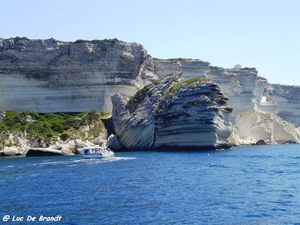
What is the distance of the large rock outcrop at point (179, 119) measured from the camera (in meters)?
70.6

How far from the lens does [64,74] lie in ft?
309

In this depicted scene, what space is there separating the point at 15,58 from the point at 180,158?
152ft

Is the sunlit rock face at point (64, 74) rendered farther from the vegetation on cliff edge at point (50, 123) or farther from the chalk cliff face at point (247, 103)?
the chalk cliff face at point (247, 103)

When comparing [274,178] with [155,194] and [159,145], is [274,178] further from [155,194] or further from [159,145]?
[159,145]

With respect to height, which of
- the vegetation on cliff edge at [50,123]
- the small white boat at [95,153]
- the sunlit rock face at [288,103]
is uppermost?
the sunlit rock face at [288,103]

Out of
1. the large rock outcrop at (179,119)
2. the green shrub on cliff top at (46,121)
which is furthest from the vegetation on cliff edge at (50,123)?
the large rock outcrop at (179,119)

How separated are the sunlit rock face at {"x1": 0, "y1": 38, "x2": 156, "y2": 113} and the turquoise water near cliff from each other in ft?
140

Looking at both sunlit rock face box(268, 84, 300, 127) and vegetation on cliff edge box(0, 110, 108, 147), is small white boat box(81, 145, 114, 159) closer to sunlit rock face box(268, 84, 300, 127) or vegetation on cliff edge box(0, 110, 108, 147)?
vegetation on cliff edge box(0, 110, 108, 147)

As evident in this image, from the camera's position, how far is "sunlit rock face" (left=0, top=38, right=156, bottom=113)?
305 ft

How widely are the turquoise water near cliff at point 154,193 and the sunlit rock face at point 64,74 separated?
42.7 meters

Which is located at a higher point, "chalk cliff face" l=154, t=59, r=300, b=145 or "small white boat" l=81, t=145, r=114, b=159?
"chalk cliff face" l=154, t=59, r=300, b=145

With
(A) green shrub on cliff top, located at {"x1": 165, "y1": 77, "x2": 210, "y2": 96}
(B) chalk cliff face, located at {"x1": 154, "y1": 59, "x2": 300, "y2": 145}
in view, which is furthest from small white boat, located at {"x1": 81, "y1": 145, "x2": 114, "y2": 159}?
(B) chalk cliff face, located at {"x1": 154, "y1": 59, "x2": 300, "y2": 145}

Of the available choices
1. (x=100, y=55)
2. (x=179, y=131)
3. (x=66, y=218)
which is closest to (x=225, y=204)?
(x=66, y=218)

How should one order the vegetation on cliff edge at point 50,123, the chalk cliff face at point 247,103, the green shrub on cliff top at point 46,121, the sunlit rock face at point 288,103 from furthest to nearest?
1. the sunlit rock face at point 288,103
2. the chalk cliff face at point 247,103
3. the green shrub on cliff top at point 46,121
4. the vegetation on cliff edge at point 50,123
